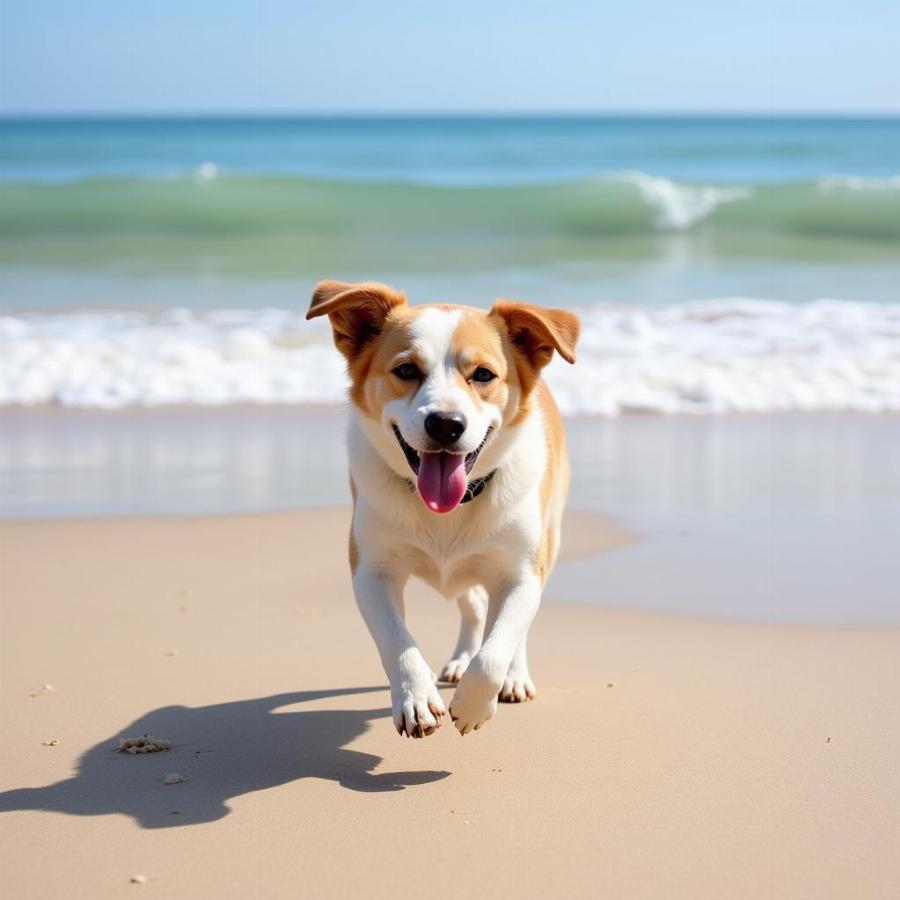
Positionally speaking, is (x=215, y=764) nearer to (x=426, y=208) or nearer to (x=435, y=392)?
(x=435, y=392)

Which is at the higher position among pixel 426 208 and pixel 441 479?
pixel 441 479

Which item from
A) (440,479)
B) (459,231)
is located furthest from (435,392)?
(459,231)

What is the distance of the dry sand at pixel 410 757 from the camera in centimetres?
311

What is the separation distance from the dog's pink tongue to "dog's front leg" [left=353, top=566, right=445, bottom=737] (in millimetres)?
315

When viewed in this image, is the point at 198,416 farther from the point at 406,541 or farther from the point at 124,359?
the point at 406,541

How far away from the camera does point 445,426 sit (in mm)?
3750

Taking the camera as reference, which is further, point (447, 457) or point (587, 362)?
point (587, 362)

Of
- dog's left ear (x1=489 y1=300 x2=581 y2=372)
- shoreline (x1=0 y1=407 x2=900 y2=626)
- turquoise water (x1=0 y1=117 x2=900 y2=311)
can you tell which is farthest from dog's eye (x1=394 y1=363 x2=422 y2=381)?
turquoise water (x1=0 y1=117 x2=900 y2=311)

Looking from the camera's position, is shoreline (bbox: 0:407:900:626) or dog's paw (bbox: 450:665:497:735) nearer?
dog's paw (bbox: 450:665:497:735)

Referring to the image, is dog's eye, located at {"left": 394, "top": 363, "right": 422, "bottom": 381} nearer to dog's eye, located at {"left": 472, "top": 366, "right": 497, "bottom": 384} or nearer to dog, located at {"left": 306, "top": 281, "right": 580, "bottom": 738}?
dog, located at {"left": 306, "top": 281, "right": 580, "bottom": 738}

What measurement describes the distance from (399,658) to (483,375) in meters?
0.87

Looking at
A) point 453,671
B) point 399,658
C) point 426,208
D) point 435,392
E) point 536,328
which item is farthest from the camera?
point 426,208

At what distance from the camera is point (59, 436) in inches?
326

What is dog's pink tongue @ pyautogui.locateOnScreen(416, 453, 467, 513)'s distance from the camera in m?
3.87
